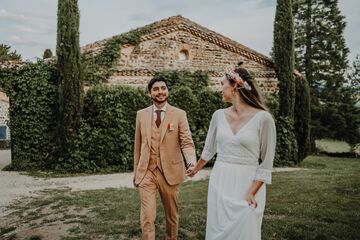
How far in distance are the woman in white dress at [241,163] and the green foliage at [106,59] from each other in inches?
474

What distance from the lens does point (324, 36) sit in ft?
94.0

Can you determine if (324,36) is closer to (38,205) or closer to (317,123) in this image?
(317,123)

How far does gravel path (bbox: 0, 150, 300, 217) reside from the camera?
9.91 m

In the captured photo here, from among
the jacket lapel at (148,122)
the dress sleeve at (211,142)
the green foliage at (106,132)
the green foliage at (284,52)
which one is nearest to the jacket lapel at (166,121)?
the jacket lapel at (148,122)

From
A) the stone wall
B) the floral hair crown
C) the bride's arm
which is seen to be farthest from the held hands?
the stone wall

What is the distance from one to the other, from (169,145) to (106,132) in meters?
9.43

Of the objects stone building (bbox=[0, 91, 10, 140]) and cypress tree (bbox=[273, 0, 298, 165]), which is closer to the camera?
cypress tree (bbox=[273, 0, 298, 165])

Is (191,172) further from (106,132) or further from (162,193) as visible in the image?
(106,132)

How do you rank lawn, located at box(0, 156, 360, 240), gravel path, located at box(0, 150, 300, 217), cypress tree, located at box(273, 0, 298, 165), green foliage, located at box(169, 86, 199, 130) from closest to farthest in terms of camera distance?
lawn, located at box(0, 156, 360, 240) → gravel path, located at box(0, 150, 300, 217) → green foliage, located at box(169, 86, 199, 130) → cypress tree, located at box(273, 0, 298, 165)

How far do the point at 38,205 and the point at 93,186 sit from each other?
2663mm

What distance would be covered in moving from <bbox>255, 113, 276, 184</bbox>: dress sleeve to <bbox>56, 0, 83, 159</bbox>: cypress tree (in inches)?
440

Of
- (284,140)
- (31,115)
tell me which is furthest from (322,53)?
(31,115)

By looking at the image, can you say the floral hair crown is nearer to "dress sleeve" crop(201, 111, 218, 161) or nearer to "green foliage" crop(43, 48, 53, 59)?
"dress sleeve" crop(201, 111, 218, 161)

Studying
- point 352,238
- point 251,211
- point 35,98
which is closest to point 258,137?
point 251,211
